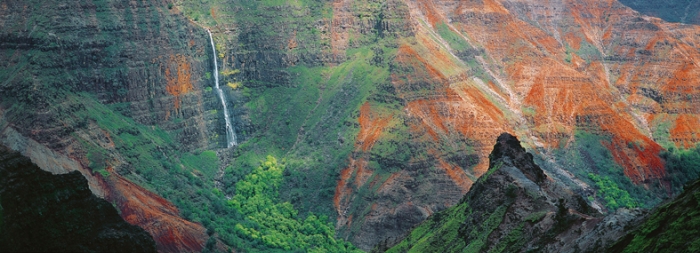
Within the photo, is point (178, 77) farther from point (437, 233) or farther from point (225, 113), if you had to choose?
point (437, 233)

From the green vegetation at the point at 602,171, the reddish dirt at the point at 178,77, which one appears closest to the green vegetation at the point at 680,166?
the green vegetation at the point at 602,171

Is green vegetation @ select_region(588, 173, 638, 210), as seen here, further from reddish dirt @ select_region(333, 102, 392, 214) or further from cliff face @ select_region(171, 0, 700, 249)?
reddish dirt @ select_region(333, 102, 392, 214)

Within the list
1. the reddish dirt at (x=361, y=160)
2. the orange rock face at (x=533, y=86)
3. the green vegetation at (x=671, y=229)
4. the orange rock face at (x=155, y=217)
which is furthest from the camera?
the orange rock face at (x=533, y=86)

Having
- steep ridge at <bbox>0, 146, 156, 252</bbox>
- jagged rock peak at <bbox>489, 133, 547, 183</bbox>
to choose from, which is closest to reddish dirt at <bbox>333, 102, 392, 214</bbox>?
jagged rock peak at <bbox>489, 133, 547, 183</bbox>

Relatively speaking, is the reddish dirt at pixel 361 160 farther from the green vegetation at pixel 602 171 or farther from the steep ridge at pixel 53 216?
the steep ridge at pixel 53 216

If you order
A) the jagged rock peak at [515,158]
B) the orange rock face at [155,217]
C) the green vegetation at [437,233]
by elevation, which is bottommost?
the orange rock face at [155,217]

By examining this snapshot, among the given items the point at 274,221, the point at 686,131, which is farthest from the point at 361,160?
the point at 686,131
